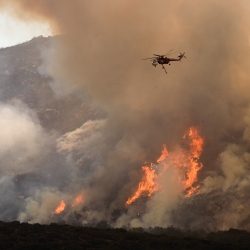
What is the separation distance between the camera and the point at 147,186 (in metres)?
120

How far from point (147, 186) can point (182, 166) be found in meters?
12.1

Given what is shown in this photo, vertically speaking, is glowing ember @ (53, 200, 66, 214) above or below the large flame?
below

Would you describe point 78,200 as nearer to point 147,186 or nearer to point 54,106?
point 147,186

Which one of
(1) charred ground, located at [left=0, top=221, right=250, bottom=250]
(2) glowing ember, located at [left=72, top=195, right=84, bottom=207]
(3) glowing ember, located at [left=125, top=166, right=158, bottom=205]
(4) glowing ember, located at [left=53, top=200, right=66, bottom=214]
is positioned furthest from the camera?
(2) glowing ember, located at [left=72, top=195, right=84, bottom=207]

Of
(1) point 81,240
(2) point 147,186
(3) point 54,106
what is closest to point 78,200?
(2) point 147,186

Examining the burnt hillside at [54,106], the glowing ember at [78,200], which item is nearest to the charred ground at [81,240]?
the glowing ember at [78,200]

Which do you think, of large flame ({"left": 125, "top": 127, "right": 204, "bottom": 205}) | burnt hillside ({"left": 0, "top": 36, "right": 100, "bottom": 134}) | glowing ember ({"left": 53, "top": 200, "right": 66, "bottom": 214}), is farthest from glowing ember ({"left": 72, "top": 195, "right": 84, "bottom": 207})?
burnt hillside ({"left": 0, "top": 36, "right": 100, "bottom": 134})

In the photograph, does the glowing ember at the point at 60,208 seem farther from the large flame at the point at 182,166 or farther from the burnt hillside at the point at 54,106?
the burnt hillside at the point at 54,106

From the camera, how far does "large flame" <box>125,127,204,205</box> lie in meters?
115

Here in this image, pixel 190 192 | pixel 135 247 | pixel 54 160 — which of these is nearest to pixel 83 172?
A: pixel 54 160

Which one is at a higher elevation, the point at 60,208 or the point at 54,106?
the point at 54,106

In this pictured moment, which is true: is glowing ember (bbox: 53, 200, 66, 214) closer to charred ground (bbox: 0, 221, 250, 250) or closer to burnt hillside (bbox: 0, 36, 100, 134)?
burnt hillside (bbox: 0, 36, 100, 134)

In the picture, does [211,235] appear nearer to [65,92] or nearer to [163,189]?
[163,189]

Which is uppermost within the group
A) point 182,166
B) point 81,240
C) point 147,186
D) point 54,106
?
point 54,106
